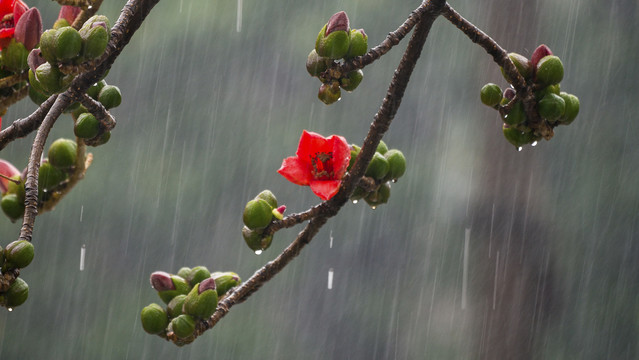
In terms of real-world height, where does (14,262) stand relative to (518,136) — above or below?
below

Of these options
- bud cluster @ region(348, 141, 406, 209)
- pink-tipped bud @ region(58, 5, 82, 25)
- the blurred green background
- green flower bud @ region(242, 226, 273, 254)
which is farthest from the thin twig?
the blurred green background

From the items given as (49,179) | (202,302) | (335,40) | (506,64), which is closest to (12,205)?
(49,179)

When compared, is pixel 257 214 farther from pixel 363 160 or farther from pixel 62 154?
pixel 62 154

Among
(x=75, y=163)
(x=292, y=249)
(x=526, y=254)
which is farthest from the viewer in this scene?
(x=526, y=254)

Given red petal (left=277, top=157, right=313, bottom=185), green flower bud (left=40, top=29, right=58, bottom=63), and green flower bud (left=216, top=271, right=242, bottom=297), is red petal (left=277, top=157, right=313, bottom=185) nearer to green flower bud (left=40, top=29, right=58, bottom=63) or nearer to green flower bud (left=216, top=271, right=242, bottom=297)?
green flower bud (left=216, top=271, right=242, bottom=297)

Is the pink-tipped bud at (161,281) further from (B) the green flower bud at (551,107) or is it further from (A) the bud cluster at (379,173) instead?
(B) the green flower bud at (551,107)

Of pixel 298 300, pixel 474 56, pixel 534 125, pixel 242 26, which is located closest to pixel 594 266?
pixel 474 56

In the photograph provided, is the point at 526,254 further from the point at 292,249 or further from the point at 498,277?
the point at 292,249
